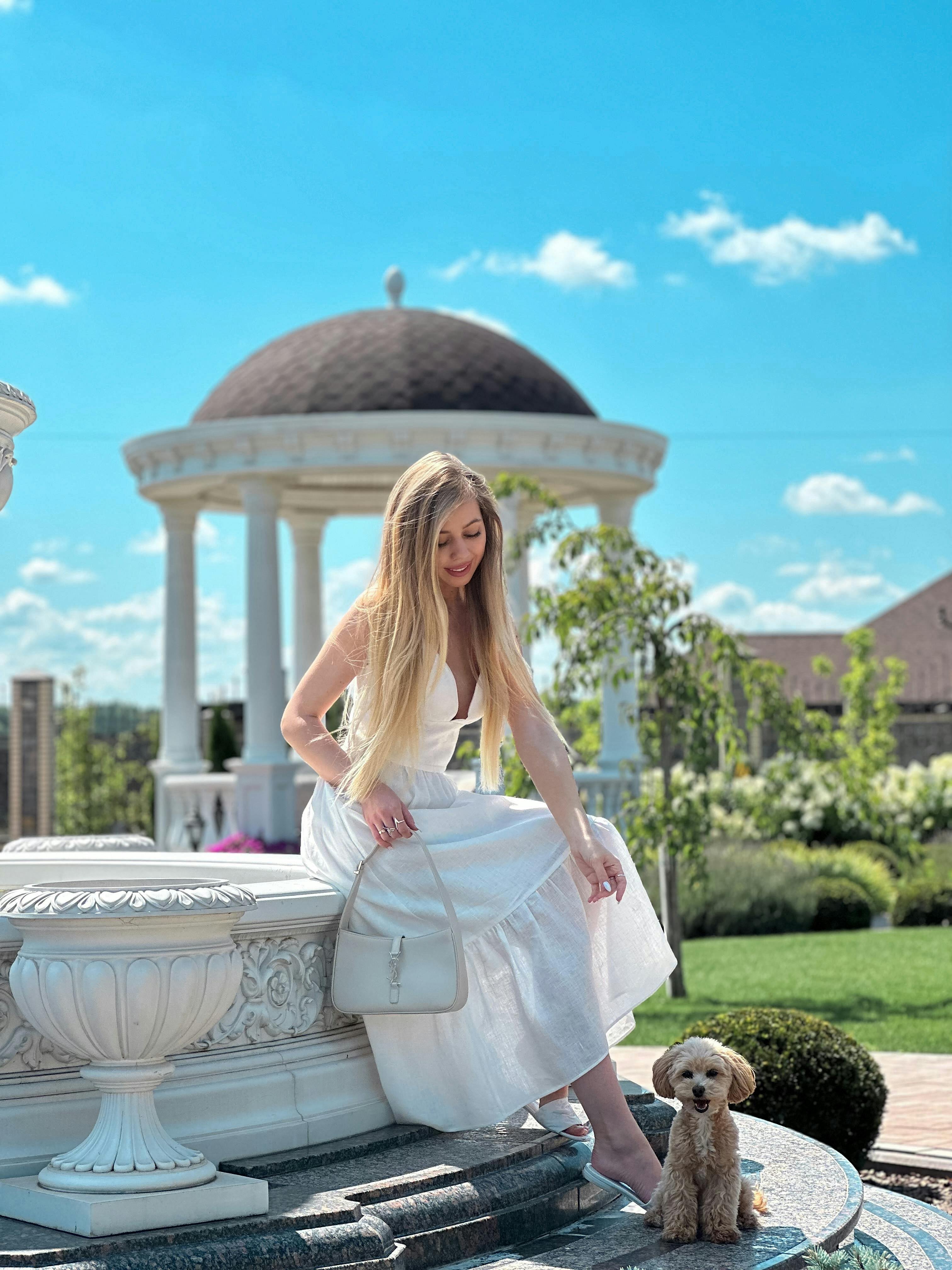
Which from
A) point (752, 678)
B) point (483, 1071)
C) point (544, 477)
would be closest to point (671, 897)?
point (752, 678)

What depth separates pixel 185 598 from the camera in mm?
Answer: 15617

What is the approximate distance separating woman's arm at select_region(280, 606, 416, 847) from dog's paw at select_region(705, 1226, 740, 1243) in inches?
58.9

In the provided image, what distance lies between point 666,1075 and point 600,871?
550 mm

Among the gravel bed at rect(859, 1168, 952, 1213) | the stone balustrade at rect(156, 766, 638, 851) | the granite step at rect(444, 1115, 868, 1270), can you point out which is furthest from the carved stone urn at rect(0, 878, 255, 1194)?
the stone balustrade at rect(156, 766, 638, 851)

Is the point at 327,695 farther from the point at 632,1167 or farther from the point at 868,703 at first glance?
the point at 868,703

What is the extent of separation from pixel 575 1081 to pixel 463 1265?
0.57 metres

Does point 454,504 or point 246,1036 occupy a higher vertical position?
point 454,504

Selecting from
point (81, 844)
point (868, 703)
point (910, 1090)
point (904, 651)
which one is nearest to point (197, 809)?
point (910, 1090)

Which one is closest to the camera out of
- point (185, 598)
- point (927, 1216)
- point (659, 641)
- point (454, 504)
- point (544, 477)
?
point (454, 504)

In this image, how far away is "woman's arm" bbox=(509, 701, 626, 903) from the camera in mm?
4070

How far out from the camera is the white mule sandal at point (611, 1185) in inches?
157

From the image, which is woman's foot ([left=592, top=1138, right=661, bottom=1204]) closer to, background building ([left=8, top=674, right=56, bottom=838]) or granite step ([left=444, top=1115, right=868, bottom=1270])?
granite step ([left=444, top=1115, right=868, bottom=1270])

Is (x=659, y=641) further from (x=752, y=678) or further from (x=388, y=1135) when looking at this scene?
(x=388, y=1135)

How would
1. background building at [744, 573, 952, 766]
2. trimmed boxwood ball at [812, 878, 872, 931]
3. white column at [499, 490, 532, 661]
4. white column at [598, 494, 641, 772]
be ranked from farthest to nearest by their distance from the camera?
background building at [744, 573, 952, 766], trimmed boxwood ball at [812, 878, 872, 931], white column at [598, 494, 641, 772], white column at [499, 490, 532, 661]
